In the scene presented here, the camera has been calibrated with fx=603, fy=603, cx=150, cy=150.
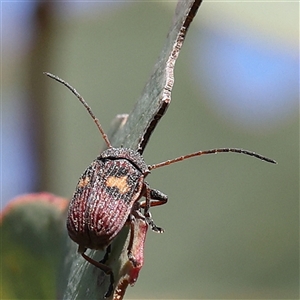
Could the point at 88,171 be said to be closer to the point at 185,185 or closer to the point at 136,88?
the point at 185,185

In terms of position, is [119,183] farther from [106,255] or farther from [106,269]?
[106,269]

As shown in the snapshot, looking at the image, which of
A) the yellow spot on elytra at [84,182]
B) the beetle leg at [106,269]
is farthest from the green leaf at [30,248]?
the beetle leg at [106,269]

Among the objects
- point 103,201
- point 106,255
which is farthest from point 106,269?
point 103,201

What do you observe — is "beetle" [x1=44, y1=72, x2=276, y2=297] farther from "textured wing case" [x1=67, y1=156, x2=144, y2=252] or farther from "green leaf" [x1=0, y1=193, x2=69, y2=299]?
"green leaf" [x1=0, y1=193, x2=69, y2=299]

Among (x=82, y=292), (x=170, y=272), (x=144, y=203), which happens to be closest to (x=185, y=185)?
(x=170, y=272)

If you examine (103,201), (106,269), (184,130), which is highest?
(184,130)

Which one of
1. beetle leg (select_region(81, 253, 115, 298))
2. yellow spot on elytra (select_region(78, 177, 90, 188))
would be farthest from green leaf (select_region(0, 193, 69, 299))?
beetle leg (select_region(81, 253, 115, 298))

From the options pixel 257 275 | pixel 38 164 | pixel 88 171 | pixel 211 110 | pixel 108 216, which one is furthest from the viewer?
pixel 211 110
